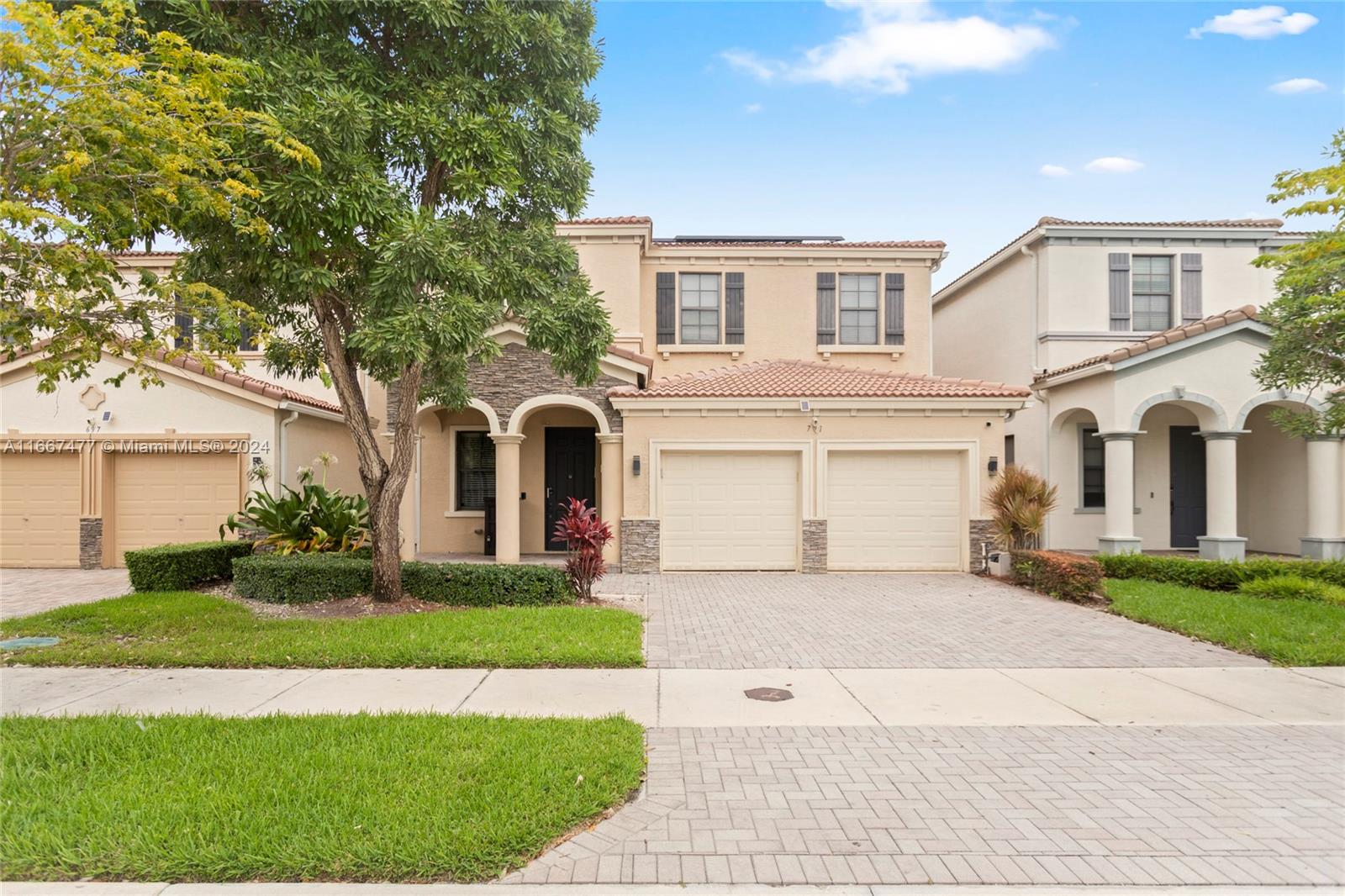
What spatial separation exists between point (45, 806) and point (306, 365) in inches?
302

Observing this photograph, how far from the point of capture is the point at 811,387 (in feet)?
45.6

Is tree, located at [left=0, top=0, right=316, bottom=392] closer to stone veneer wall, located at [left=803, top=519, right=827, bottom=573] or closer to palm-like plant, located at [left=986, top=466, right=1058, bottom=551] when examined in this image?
stone veneer wall, located at [left=803, top=519, right=827, bottom=573]

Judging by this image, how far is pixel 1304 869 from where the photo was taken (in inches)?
136

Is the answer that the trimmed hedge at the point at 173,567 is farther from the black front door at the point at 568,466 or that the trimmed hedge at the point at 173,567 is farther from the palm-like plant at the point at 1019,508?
the palm-like plant at the point at 1019,508

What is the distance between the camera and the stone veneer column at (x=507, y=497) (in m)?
13.7

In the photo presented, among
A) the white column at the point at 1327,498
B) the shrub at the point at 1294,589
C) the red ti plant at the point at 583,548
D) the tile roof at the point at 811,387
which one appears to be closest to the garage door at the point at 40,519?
the red ti plant at the point at 583,548

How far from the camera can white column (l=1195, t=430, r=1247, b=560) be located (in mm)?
13828

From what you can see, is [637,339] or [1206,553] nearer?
[1206,553]

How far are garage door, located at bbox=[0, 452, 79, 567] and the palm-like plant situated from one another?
17.6 m

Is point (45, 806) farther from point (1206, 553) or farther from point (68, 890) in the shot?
point (1206, 553)

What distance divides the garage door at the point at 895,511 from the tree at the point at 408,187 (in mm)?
6512

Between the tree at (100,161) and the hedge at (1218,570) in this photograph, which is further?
the hedge at (1218,570)

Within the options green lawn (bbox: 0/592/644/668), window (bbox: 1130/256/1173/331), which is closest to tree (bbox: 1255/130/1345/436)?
window (bbox: 1130/256/1173/331)

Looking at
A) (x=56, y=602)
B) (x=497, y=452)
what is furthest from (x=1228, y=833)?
(x=56, y=602)
